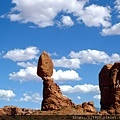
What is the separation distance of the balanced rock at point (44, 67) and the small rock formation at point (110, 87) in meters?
22.1

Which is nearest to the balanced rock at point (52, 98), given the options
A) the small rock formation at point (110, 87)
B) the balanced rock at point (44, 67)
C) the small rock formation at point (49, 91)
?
the small rock formation at point (49, 91)

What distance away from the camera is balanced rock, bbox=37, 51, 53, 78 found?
122 m

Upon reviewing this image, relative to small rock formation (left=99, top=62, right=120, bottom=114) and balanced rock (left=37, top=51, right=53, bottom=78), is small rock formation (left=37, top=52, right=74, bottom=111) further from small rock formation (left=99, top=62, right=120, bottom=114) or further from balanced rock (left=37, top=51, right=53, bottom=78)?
small rock formation (left=99, top=62, right=120, bottom=114)

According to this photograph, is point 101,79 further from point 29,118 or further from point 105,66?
point 29,118

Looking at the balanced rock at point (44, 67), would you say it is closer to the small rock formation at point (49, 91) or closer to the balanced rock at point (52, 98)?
the small rock formation at point (49, 91)

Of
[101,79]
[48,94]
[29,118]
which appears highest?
[101,79]

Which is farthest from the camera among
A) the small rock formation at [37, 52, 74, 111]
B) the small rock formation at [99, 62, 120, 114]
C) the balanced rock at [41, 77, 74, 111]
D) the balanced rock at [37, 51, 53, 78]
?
the small rock formation at [99, 62, 120, 114]

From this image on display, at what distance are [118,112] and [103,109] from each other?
34.6 ft

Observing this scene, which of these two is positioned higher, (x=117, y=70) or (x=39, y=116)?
(x=117, y=70)

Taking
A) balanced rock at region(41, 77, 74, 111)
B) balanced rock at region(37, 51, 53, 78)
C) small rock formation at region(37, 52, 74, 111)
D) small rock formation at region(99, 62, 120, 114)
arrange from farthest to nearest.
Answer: small rock formation at region(99, 62, 120, 114), balanced rock at region(37, 51, 53, 78), small rock formation at region(37, 52, 74, 111), balanced rock at region(41, 77, 74, 111)

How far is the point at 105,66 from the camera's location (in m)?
136

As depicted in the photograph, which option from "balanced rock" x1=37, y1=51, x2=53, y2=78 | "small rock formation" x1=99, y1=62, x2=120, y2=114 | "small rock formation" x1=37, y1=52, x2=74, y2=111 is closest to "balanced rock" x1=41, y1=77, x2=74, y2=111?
"small rock formation" x1=37, y1=52, x2=74, y2=111

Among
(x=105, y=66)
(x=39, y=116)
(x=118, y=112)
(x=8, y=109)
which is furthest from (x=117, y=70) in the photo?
(x=8, y=109)

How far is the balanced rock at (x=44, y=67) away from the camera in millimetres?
122363
